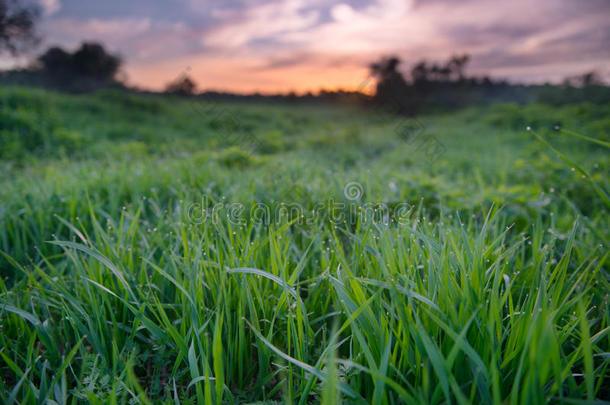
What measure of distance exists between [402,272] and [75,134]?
9238 millimetres

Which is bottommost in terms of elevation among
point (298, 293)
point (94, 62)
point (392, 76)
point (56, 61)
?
point (298, 293)

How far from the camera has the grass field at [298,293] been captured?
1073 millimetres

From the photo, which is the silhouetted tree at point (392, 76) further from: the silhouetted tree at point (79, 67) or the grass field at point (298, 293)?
the grass field at point (298, 293)

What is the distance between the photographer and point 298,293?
1.34 metres

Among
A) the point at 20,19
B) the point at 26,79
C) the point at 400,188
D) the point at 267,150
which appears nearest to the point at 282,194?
the point at 400,188

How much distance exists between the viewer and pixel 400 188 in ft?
10.8

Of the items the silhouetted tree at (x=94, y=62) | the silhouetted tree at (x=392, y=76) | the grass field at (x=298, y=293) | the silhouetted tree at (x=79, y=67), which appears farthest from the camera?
the silhouetted tree at (x=392, y=76)

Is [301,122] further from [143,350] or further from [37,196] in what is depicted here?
[143,350]

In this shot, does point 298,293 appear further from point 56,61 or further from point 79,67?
point 79,67

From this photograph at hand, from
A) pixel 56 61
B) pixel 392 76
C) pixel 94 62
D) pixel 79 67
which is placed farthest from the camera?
pixel 392 76

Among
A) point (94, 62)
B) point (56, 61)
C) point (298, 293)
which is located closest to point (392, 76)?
point (94, 62)

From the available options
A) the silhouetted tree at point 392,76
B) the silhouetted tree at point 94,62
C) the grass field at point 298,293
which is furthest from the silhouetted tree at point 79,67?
the grass field at point 298,293

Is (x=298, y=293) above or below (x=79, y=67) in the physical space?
below

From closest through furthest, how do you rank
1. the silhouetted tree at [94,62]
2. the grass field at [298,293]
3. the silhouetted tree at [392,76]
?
the grass field at [298,293], the silhouetted tree at [94,62], the silhouetted tree at [392,76]
